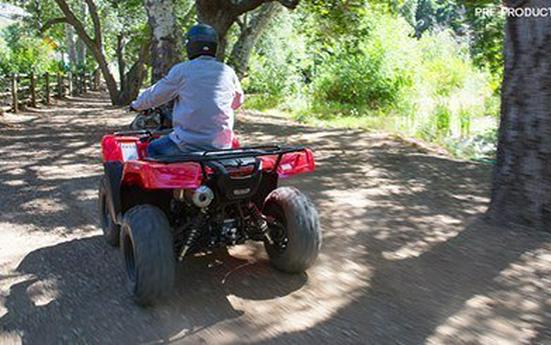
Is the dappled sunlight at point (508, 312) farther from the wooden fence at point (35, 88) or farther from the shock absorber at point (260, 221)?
the wooden fence at point (35, 88)

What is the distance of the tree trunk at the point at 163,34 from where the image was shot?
10492mm

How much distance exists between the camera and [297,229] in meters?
3.82

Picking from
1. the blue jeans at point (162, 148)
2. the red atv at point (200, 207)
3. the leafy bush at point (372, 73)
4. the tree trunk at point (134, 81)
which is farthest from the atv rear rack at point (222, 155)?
the tree trunk at point (134, 81)

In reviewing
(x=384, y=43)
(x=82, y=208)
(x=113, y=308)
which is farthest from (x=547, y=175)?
(x=384, y=43)

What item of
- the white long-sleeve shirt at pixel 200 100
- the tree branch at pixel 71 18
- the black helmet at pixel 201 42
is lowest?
the white long-sleeve shirt at pixel 200 100

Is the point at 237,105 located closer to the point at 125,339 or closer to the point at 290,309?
the point at 290,309

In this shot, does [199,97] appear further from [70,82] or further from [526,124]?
[70,82]

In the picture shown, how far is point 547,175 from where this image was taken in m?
4.88

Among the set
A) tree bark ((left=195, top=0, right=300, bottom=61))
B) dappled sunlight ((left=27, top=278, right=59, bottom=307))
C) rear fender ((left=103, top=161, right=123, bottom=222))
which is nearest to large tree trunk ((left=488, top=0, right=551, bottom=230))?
rear fender ((left=103, top=161, right=123, bottom=222))

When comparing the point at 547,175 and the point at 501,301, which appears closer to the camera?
the point at 501,301

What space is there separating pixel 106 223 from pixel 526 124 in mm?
3775

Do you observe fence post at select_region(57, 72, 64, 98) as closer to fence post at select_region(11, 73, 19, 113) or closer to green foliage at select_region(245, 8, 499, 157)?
fence post at select_region(11, 73, 19, 113)

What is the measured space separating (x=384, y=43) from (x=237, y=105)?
16221 mm

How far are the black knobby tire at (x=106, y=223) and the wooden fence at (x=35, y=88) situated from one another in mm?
11461
